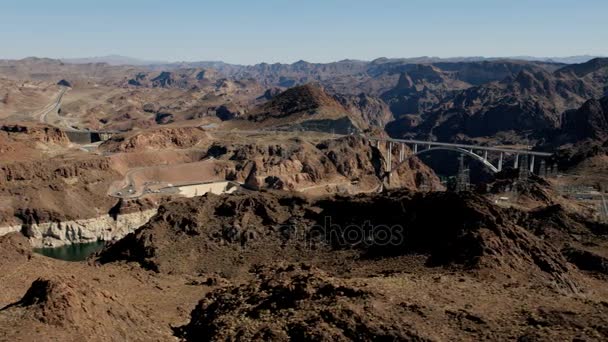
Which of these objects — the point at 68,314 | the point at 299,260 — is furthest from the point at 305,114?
the point at 68,314

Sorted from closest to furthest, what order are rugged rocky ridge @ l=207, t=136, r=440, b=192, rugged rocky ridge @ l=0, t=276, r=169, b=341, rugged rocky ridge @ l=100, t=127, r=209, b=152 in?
rugged rocky ridge @ l=0, t=276, r=169, b=341 → rugged rocky ridge @ l=207, t=136, r=440, b=192 → rugged rocky ridge @ l=100, t=127, r=209, b=152

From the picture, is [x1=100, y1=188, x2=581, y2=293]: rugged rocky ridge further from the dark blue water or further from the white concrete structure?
the white concrete structure

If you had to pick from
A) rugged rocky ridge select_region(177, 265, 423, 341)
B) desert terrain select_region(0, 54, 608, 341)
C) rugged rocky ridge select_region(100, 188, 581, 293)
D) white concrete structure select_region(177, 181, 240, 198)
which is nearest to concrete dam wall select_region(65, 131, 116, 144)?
desert terrain select_region(0, 54, 608, 341)

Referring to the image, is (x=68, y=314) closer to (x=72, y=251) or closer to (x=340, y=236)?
(x=340, y=236)

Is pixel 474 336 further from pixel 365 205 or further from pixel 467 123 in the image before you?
pixel 467 123

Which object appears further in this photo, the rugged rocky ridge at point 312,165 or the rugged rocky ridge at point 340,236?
the rugged rocky ridge at point 312,165

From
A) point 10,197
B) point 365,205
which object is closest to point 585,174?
point 365,205

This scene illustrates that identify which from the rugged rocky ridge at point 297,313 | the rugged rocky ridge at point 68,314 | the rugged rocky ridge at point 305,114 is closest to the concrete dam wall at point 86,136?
the rugged rocky ridge at point 305,114

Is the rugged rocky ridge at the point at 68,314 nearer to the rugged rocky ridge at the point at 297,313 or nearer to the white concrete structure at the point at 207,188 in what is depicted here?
the rugged rocky ridge at the point at 297,313
